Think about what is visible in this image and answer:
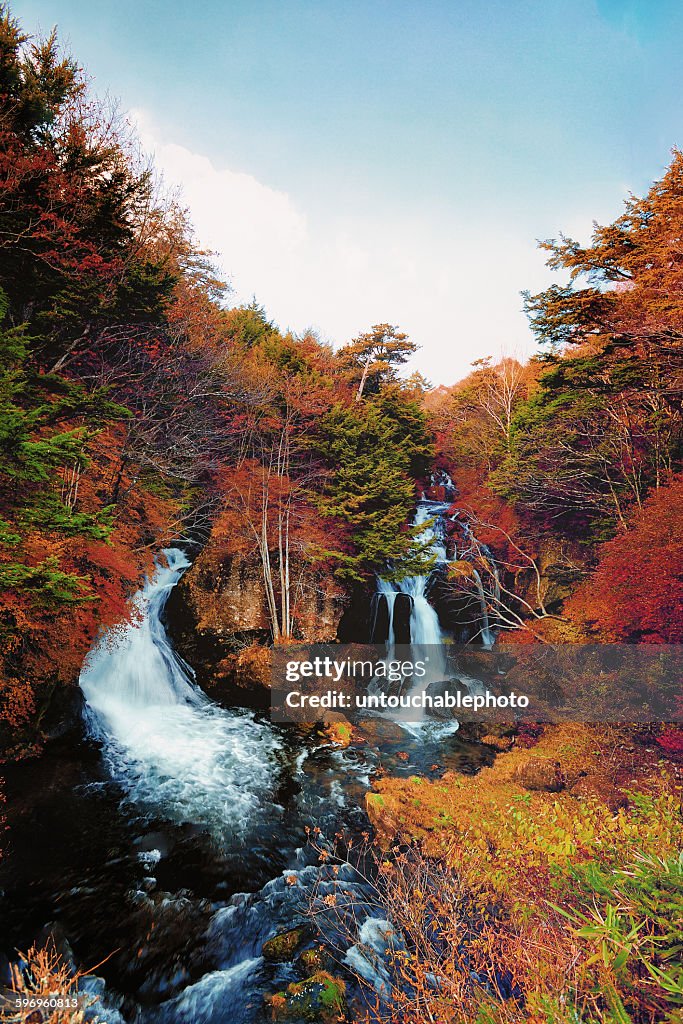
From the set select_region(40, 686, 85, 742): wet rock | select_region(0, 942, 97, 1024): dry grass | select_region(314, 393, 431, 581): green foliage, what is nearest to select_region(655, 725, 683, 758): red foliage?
select_region(314, 393, 431, 581): green foliage

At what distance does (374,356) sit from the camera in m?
25.0

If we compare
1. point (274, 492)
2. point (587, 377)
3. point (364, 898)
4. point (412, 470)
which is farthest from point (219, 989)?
point (412, 470)

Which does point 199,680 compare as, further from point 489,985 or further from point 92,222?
point 92,222

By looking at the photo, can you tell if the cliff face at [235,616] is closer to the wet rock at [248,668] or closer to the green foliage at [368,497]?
the wet rock at [248,668]

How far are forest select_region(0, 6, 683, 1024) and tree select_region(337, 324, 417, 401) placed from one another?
265 inches

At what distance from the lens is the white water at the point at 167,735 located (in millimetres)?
8477

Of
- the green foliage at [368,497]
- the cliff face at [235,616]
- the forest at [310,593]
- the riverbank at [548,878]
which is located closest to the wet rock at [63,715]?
the forest at [310,593]

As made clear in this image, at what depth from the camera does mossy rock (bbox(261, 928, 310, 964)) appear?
5.39 m

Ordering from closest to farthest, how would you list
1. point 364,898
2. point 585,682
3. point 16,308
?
point 364,898 < point 16,308 < point 585,682

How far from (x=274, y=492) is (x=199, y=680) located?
734cm

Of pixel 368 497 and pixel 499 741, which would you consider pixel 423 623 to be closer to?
pixel 499 741

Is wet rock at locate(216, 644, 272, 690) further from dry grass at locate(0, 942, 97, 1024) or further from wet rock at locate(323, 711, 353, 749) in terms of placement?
dry grass at locate(0, 942, 97, 1024)

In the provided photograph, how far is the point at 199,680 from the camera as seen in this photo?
1307cm

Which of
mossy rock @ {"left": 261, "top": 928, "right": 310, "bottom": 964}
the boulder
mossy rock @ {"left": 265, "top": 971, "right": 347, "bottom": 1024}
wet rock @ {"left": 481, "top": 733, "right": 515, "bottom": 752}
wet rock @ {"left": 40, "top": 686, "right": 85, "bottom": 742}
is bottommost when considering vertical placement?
wet rock @ {"left": 481, "top": 733, "right": 515, "bottom": 752}
